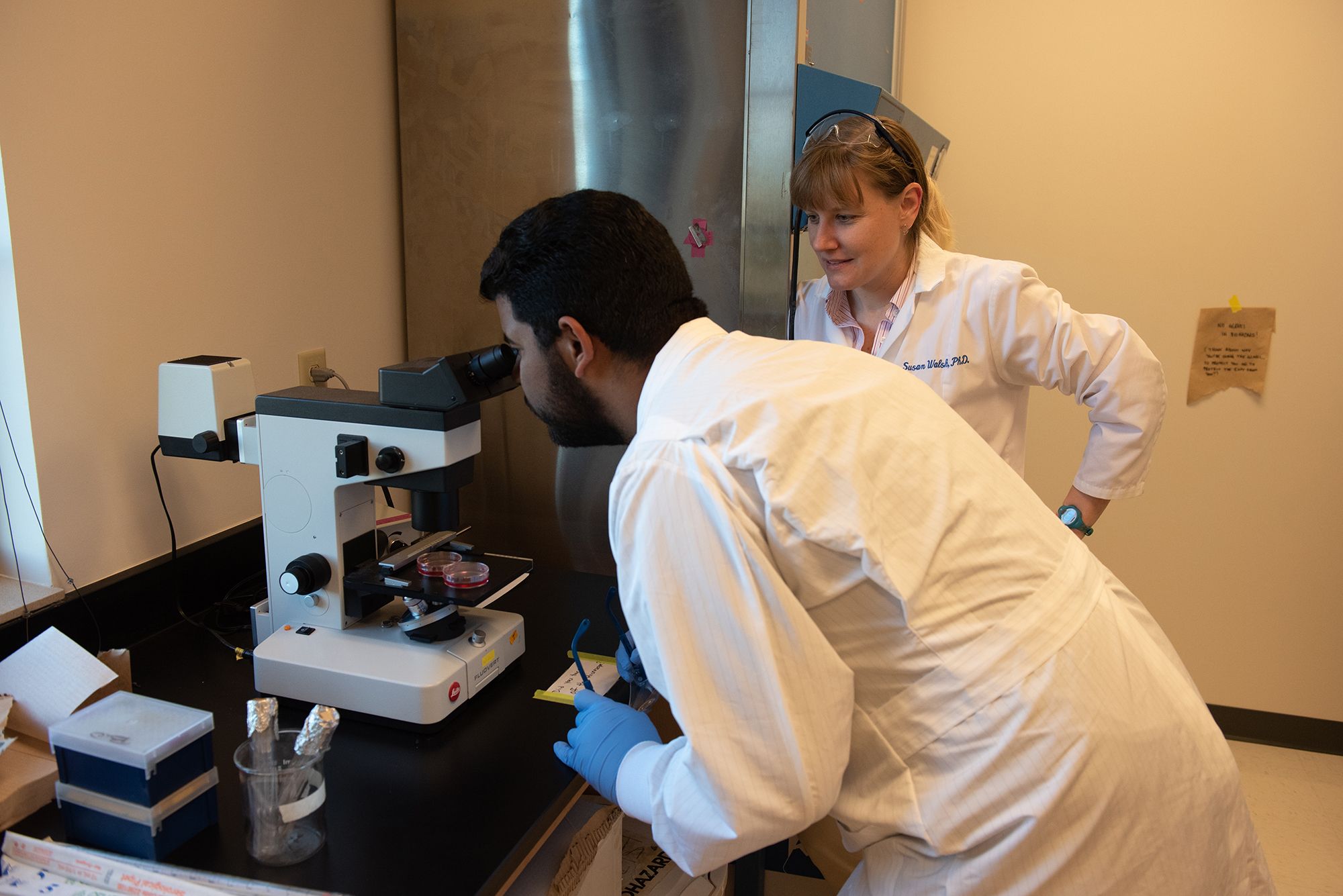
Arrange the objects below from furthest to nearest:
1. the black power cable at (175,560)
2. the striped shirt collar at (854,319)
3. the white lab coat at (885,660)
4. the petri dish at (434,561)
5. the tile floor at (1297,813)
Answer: the tile floor at (1297,813), the striped shirt collar at (854,319), the black power cable at (175,560), the petri dish at (434,561), the white lab coat at (885,660)

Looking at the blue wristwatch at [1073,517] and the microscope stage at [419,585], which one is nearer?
the microscope stage at [419,585]

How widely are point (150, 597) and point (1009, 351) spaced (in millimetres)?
1564

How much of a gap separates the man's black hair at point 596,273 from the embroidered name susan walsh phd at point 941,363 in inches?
30.8

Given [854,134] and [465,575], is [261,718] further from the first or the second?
[854,134]

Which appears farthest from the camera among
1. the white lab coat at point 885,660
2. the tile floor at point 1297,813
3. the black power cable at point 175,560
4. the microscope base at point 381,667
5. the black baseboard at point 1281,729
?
the black baseboard at point 1281,729

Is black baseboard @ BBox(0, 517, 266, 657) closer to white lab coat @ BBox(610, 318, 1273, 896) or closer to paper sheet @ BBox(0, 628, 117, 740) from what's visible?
paper sheet @ BBox(0, 628, 117, 740)

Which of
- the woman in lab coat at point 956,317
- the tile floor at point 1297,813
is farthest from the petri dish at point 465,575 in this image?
the tile floor at point 1297,813

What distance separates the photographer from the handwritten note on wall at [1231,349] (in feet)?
8.32

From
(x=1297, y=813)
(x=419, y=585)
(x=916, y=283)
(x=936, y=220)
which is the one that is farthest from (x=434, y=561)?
(x=1297, y=813)

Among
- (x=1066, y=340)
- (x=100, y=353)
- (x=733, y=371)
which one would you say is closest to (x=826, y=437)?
(x=733, y=371)

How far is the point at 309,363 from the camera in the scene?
1.89 metres

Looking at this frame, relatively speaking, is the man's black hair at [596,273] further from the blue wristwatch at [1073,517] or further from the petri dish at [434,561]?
the blue wristwatch at [1073,517]

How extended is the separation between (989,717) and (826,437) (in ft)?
1.06

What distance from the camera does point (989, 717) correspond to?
2.98 ft
